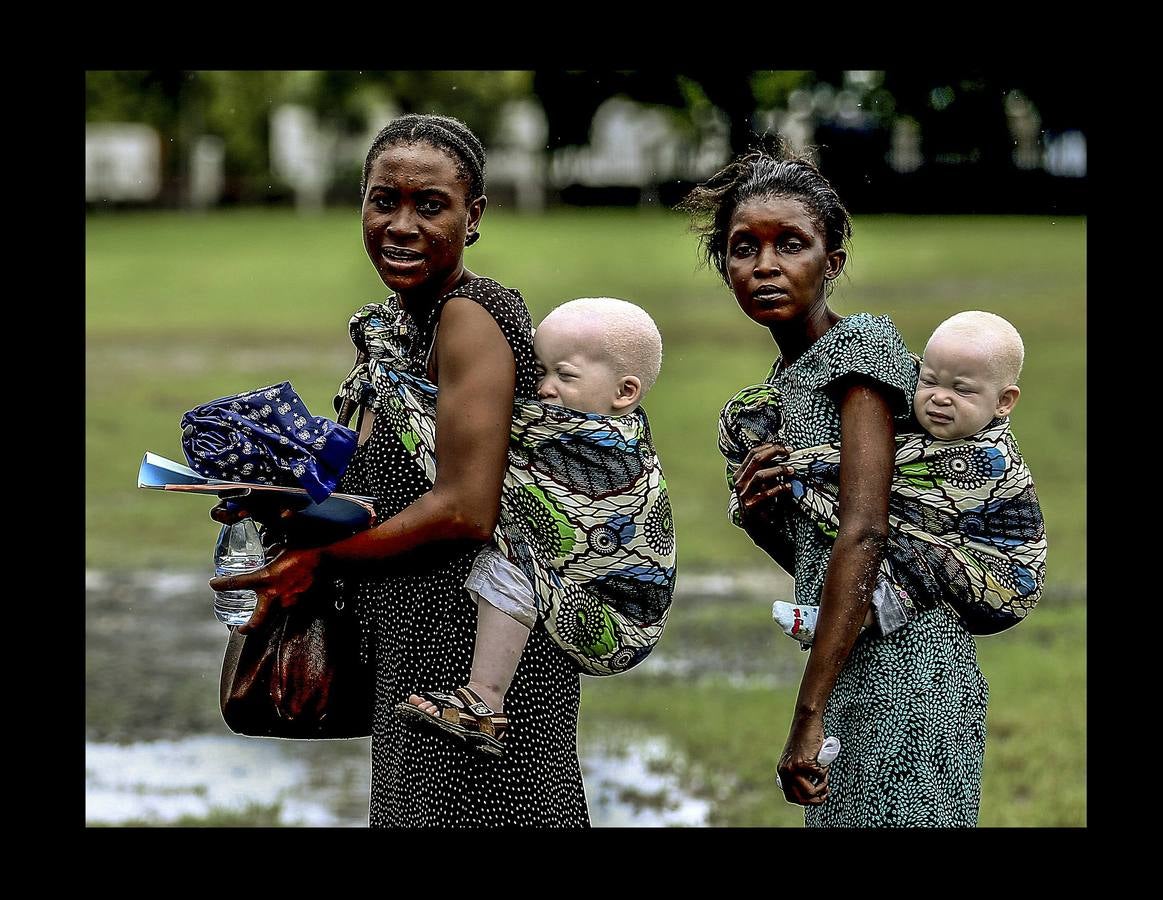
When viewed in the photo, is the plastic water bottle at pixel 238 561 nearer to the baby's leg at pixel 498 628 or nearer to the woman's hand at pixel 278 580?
the woman's hand at pixel 278 580

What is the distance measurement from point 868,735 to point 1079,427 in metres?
11.9

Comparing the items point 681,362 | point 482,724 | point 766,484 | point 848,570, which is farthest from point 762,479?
point 681,362

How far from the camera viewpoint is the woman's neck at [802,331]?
3.35 m

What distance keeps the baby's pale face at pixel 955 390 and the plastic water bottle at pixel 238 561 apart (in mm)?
1373

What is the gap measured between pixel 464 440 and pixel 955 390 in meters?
0.99

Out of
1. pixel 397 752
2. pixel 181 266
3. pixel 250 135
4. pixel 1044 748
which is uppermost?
pixel 250 135

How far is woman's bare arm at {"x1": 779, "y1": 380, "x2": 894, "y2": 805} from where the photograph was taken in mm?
3195

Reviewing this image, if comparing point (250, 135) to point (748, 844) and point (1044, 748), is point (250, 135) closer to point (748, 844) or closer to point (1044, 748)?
point (1044, 748)

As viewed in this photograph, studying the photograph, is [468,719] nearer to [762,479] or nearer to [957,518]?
[762,479]

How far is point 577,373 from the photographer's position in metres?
3.23

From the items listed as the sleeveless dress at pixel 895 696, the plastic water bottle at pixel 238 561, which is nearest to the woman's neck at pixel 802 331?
the sleeveless dress at pixel 895 696

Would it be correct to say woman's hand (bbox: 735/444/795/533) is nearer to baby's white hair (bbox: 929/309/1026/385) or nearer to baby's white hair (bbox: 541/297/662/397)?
baby's white hair (bbox: 541/297/662/397)
